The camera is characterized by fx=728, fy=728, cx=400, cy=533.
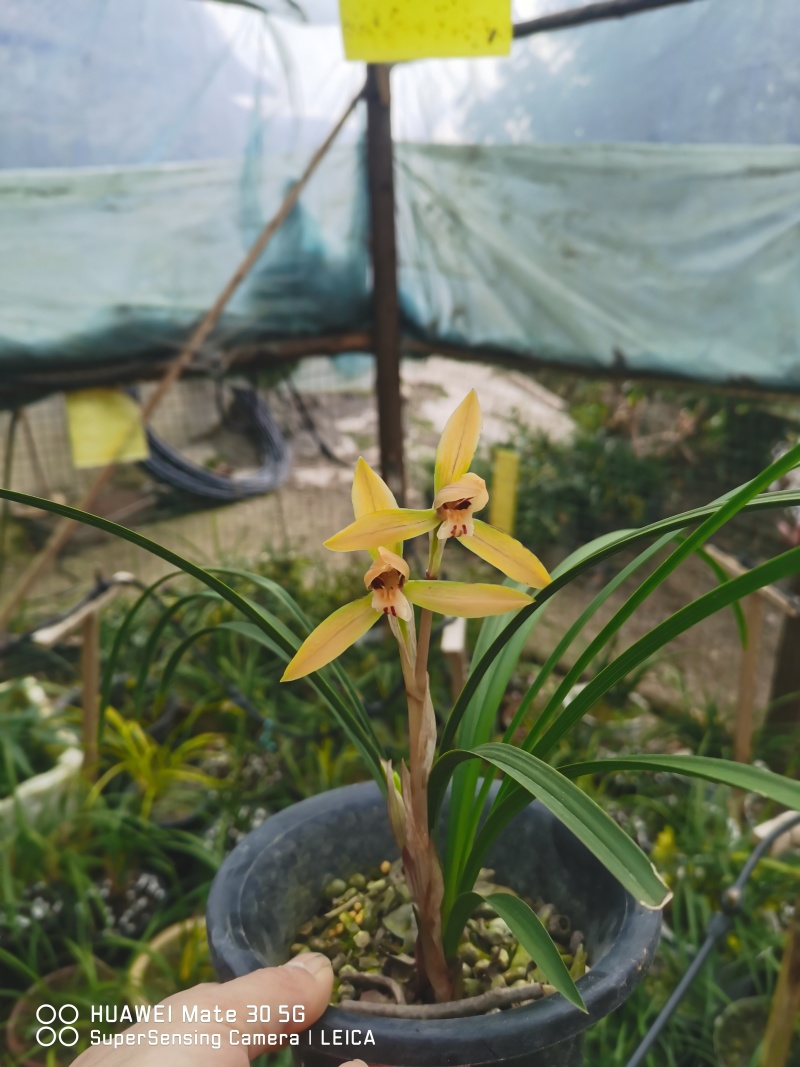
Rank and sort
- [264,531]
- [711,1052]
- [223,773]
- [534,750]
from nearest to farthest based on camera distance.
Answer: [534,750] < [711,1052] < [223,773] < [264,531]

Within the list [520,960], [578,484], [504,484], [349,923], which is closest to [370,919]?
[349,923]

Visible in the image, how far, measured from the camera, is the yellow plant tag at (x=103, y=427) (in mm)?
1444

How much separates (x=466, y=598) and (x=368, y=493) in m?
0.09

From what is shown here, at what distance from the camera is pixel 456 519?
16.7 inches

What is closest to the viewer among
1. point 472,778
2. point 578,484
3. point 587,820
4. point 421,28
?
point 587,820

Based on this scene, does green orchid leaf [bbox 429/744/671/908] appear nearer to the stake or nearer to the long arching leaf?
the long arching leaf

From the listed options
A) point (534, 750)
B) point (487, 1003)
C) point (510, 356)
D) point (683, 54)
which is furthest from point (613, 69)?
point (487, 1003)

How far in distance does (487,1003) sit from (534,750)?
18 centimetres

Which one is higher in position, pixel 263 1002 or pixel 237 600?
pixel 237 600

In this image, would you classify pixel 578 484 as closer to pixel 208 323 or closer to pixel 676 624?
pixel 208 323

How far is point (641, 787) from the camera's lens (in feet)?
4.77

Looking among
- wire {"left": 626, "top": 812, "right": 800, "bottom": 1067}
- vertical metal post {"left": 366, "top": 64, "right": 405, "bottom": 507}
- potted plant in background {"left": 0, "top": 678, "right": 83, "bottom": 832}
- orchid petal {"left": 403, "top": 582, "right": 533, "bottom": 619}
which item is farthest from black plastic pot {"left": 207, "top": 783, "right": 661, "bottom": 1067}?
vertical metal post {"left": 366, "top": 64, "right": 405, "bottom": 507}

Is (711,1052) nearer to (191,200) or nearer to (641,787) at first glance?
(641,787)

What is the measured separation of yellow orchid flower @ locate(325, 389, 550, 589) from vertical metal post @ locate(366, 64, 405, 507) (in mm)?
1179
